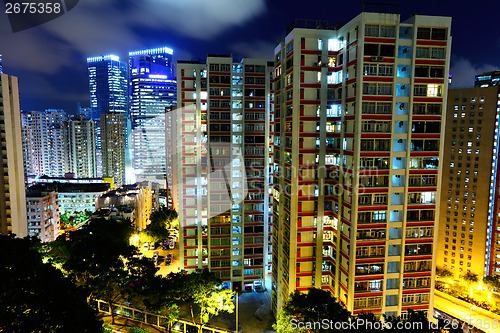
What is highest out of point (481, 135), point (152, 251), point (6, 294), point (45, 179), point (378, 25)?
point (378, 25)

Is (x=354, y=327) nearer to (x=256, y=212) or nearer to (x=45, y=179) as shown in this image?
(x=256, y=212)

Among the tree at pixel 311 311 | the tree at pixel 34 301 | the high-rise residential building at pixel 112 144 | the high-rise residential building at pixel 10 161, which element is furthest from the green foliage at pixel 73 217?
the tree at pixel 311 311

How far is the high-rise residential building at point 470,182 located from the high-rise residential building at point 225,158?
148 ft

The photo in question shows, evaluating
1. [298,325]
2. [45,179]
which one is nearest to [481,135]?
[298,325]

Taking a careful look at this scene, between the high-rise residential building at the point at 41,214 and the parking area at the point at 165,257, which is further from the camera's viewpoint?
the high-rise residential building at the point at 41,214

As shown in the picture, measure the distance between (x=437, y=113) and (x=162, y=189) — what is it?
141589 mm

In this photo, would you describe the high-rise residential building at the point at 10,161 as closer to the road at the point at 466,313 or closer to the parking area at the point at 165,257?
the parking area at the point at 165,257

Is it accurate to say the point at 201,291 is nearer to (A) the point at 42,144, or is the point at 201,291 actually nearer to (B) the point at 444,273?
(B) the point at 444,273

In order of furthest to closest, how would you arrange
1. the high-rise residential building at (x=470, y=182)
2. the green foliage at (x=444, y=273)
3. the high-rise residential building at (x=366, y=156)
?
the green foliage at (x=444, y=273), the high-rise residential building at (x=470, y=182), the high-rise residential building at (x=366, y=156)

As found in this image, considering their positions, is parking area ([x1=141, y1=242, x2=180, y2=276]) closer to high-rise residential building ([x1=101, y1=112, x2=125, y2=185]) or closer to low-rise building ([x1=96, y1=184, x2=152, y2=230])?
low-rise building ([x1=96, y1=184, x2=152, y2=230])

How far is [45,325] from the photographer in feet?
58.8

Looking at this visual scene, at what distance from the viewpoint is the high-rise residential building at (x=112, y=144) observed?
15338 cm

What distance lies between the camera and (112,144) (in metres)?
154

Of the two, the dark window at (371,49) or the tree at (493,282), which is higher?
the dark window at (371,49)
